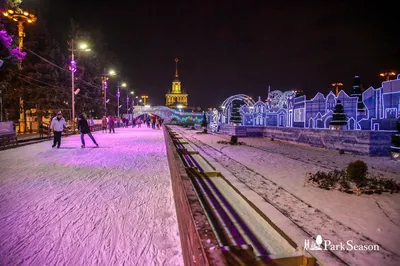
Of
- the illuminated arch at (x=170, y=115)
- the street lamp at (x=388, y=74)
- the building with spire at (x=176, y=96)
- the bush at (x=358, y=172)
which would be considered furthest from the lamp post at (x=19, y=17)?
the building with spire at (x=176, y=96)

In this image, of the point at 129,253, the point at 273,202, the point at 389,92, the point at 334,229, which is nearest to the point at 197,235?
the point at 129,253

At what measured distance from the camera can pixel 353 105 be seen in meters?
18.2

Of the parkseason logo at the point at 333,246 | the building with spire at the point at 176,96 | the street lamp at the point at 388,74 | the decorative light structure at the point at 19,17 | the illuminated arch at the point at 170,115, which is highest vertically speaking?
the building with spire at the point at 176,96

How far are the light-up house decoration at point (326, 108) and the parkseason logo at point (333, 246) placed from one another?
12106 mm

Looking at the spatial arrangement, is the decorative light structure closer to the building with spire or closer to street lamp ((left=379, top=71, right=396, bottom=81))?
street lamp ((left=379, top=71, right=396, bottom=81))

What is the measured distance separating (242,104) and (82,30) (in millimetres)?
30134

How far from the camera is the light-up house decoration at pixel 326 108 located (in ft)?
46.7

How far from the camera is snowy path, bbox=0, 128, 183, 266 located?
3.39 meters

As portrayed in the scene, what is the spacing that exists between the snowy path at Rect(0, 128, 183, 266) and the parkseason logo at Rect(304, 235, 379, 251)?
1767 mm

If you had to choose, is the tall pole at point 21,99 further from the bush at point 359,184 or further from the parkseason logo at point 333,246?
the parkseason logo at point 333,246

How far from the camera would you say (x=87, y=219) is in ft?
15.0

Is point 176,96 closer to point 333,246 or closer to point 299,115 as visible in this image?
point 299,115

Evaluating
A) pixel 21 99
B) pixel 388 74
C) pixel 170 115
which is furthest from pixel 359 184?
pixel 170 115

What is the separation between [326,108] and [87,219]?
60.3 feet
